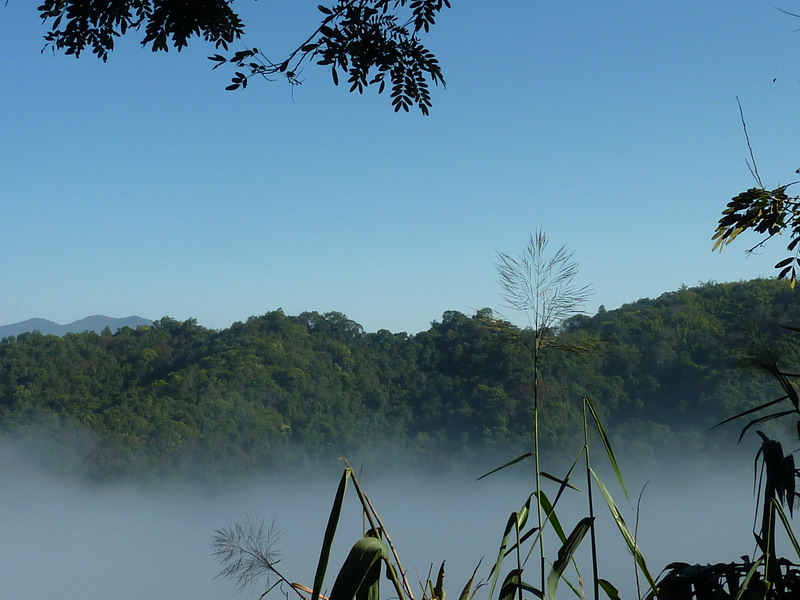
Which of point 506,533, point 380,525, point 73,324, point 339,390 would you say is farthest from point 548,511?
point 73,324

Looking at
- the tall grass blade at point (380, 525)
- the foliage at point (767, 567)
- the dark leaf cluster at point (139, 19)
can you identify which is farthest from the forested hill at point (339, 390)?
the tall grass blade at point (380, 525)

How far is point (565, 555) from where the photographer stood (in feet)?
2.39

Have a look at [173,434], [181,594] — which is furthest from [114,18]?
[181,594]

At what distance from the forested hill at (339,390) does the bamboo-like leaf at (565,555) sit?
10758mm

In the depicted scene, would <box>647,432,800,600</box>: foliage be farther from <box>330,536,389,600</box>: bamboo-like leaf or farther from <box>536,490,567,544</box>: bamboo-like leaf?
<box>330,536,389,600</box>: bamboo-like leaf

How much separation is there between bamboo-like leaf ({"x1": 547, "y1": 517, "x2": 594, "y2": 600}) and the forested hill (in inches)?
424

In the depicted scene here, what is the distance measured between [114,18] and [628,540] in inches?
77.2

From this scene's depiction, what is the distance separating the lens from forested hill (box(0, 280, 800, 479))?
45.6 feet

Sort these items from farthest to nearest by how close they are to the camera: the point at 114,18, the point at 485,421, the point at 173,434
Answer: the point at 173,434 < the point at 485,421 < the point at 114,18

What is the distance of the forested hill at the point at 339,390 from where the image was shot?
45.6 feet

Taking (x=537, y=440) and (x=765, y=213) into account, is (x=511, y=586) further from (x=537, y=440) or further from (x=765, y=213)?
(x=765, y=213)

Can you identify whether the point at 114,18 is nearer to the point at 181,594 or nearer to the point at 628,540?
the point at 628,540

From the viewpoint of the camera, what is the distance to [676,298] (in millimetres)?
13836

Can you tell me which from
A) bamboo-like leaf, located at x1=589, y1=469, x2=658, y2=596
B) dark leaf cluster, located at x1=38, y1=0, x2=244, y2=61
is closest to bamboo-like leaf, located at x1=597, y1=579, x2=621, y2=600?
bamboo-like leaf, located at x1=589, y1=469, x2=658, y2=596
